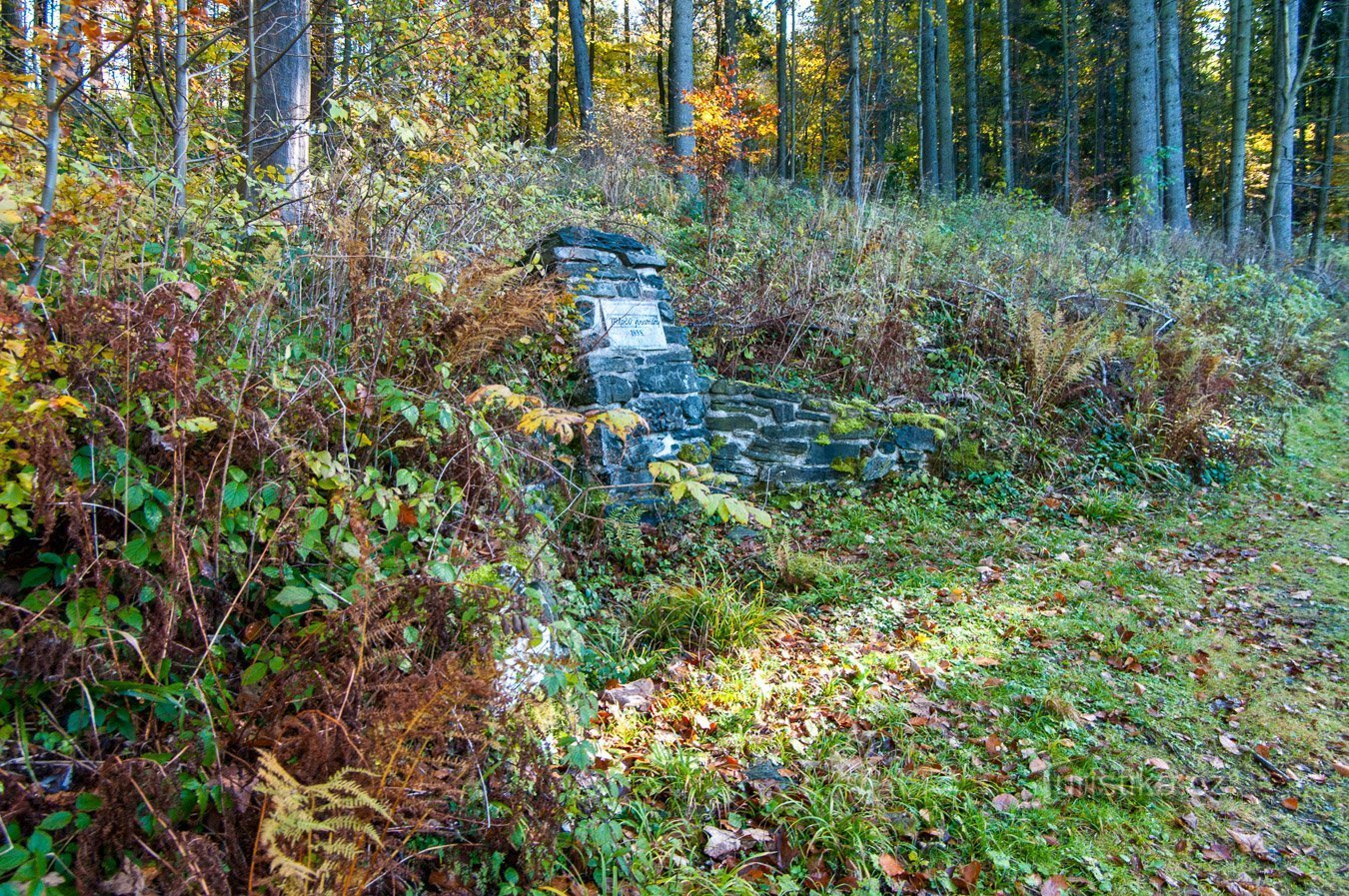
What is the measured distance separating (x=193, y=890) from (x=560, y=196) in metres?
6.96

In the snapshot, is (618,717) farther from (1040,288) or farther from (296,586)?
(1040,288)

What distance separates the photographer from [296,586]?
6.56 feet

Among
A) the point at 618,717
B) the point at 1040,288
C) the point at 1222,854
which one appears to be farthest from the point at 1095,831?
the point at 1040,288

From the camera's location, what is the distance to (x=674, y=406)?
498cm

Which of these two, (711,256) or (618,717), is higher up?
(711,256)

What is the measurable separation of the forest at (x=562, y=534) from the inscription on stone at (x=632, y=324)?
0.18ft

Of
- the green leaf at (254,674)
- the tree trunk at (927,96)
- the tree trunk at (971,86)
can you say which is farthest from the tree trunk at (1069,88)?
the green leaf at (254,674)

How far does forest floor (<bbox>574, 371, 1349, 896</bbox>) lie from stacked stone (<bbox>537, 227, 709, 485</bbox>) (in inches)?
37.6

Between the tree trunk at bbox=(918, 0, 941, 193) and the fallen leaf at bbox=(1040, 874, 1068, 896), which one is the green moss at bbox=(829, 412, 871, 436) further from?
Answer: the tree trunk at bbox=(918, 0, 941, 193)

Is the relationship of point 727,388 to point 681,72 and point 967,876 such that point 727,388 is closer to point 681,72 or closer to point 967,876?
point 967,876

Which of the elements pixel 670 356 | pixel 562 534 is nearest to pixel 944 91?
pixel 670 356

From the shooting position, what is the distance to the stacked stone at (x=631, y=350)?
4582 mm

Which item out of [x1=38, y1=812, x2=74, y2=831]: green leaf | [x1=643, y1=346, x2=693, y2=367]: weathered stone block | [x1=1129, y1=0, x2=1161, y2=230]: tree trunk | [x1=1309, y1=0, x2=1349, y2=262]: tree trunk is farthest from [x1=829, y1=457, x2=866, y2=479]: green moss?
[x1=1309, y1=0, x2=1349, y2=262]: tree trunk

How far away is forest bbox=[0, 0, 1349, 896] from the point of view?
5.80 ft
